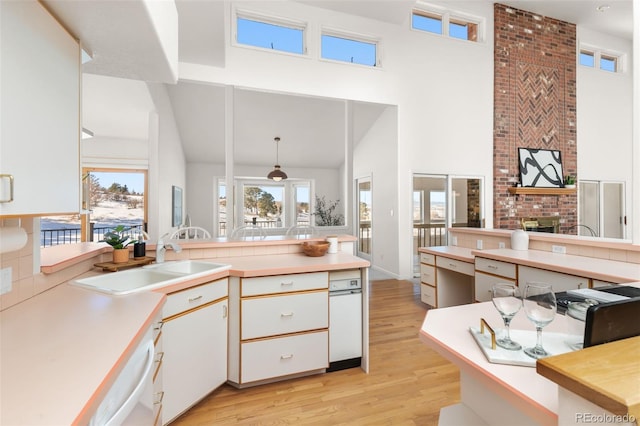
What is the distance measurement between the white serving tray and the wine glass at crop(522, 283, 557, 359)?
34mm

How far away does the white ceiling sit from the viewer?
129cm

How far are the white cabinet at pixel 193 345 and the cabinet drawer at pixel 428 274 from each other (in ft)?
8.56

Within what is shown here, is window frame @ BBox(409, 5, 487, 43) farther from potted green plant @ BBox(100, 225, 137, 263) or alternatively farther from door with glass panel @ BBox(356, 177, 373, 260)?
potted green plant @ BBox(100, 225, 137, 263)

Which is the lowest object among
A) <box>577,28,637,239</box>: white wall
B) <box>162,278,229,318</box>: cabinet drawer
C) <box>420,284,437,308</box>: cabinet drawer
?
<box>420,284,437,308</box>: cabinet drawer

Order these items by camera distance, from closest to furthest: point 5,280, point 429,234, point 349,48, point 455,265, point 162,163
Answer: point 5,280, point 455,265, point 162,163, point 349,48, point 429,234

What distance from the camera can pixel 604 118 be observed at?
684 cm

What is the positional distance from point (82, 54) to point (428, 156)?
16.8 ft

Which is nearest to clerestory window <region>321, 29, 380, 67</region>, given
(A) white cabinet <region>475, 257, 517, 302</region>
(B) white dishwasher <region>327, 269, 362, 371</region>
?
(A) white cabinet <region>475, 257, 517, 302</region>

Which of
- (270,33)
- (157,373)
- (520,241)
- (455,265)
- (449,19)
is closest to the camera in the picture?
(157,373)

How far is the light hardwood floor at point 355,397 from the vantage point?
5.97 feet

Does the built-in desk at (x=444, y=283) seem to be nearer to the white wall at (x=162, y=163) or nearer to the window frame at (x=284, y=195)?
the white wall at (x=162, y=163)

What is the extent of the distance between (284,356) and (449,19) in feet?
21.0

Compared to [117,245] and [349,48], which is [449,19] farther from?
[117,245]

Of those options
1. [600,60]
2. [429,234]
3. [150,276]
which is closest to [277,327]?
[150,276]
